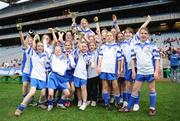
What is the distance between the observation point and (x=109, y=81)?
8555mm

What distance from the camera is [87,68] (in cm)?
896

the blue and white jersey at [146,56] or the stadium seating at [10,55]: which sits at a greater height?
the blue and white jersey at [146,56]

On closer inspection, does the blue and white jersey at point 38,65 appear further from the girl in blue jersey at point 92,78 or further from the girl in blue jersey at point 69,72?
the girl in blue jersey at point 92,78

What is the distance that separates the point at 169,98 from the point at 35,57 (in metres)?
4.41

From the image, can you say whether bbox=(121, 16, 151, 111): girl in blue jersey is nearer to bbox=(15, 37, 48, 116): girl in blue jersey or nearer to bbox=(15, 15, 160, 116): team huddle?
bbox=(15, 15, 160, 116): team huddle

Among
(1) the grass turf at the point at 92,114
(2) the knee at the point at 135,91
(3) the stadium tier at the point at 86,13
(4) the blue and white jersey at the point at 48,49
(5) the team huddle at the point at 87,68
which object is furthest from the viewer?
(3) the stadium tier at the point at 86,13

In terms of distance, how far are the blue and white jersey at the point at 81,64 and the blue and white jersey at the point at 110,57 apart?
53cm

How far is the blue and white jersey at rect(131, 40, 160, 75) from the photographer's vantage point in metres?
7.63

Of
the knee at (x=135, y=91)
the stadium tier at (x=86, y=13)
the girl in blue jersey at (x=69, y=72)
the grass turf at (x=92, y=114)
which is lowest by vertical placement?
the grass turf at (x=92, y=114)

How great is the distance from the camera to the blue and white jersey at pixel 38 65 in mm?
8352

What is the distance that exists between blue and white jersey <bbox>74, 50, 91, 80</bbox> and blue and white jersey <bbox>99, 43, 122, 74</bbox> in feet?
1.73

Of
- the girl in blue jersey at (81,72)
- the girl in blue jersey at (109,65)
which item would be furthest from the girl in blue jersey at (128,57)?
the girl in blue jersey at (81,72)

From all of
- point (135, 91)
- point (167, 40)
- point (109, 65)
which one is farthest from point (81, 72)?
point (167, 40)

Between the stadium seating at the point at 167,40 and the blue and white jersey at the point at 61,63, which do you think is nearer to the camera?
the blue and white jersey at the point at 61,63
